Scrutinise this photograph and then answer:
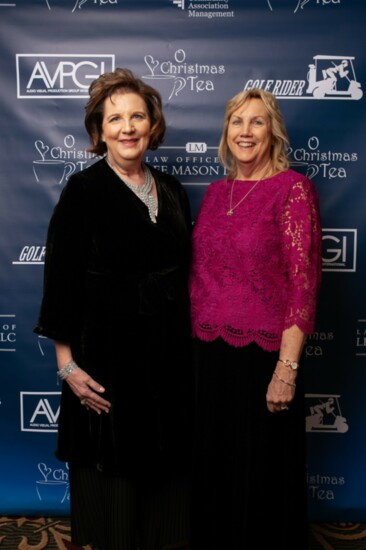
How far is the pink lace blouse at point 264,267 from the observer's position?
1.56 metres

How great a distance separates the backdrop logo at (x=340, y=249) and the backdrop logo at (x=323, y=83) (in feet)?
1.92

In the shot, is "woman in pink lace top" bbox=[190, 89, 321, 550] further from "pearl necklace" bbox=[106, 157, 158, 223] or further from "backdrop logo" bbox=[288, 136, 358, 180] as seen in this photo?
"backdrop logo" bbox=[288, 136, 358, 180]

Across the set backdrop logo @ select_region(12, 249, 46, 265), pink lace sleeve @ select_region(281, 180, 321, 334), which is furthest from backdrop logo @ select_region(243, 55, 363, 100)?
backdrop logo @ select_region(12, 249, 46, 265)

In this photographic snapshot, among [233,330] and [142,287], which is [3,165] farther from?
[233,330]

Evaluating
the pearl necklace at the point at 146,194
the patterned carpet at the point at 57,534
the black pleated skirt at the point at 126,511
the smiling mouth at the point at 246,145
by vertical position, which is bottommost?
the patterned carpet at the point at 57,534

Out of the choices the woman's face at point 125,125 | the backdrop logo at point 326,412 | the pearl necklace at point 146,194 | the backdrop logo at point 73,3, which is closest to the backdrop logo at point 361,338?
the backdrop logo at point 326,412

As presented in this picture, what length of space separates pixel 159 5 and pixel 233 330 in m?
1.50

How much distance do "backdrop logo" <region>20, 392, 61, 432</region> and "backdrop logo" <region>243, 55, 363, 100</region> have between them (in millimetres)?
1663

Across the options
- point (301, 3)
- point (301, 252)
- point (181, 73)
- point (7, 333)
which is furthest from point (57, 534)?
point (301, 3)

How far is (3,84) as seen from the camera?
2354 mm

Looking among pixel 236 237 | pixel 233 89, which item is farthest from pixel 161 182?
pixel 233 89

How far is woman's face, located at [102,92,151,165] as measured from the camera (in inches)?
65.0

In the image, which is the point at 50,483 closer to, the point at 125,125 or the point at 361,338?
the point at 361,338

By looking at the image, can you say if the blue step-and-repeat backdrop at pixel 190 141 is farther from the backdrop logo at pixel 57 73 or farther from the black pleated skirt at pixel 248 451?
the black pleated skirt at pixel 248 451
